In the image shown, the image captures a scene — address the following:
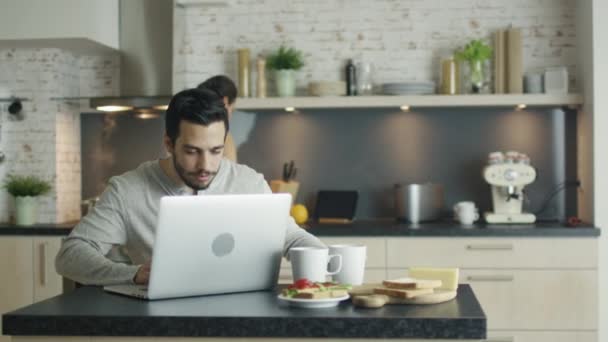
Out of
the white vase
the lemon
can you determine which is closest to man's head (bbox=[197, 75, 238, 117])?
the lemon

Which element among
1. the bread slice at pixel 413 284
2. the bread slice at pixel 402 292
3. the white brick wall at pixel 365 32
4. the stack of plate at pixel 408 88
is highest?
the white brick wall at pixel 365 32

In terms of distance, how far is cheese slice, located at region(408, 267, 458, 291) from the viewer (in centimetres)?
278

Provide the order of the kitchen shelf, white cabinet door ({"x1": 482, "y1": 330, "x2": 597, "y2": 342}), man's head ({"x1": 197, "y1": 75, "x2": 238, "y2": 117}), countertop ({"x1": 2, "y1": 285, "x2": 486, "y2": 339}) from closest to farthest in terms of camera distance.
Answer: countertop ({"x1": 2, "y1": 285, "x2": 486, "y2": 339}) < man's head ({"x1": 197, "y1": 75, "x2": 238, "y2": 117}) < white cabinet door ({"x1": 482, "y1": 330, "x2": 597, "y2": 342}) < the kitchen shelf

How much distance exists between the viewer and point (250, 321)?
2.42m

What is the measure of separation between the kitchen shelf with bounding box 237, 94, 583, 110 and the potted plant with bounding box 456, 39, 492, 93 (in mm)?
157

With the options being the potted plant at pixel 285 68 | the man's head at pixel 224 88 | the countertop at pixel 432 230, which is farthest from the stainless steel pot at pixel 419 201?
the man's head at pixel 224 88

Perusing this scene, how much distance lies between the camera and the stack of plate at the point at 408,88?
5.57 m

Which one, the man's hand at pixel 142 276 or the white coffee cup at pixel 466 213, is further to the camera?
the white coffee cup at pixel 466 213

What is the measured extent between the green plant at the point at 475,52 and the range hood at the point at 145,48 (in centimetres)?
180

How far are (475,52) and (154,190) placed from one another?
9.66ft

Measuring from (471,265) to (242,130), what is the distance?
1.74m

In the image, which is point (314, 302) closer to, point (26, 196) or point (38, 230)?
point (38, 230)

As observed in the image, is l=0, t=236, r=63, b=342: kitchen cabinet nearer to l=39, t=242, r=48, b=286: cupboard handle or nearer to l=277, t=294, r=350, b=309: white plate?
l=39, t=242, r=48, b=286: cupboard handle

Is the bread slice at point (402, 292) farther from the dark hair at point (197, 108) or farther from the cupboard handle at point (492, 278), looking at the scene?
the cupboard handle at point (492, 278)
